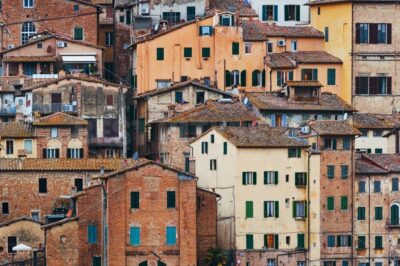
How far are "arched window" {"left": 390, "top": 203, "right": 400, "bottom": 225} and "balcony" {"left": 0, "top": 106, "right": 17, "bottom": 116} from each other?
19.5m

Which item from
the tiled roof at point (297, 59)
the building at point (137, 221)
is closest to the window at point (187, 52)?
the tiled roof at point (297, 59)

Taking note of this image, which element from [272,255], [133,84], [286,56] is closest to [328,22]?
[286,56]

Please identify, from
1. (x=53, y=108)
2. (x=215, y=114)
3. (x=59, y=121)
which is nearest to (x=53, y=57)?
(x=53, y=108)

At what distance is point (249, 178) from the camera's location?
104 metres

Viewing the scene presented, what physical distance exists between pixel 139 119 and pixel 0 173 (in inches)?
491

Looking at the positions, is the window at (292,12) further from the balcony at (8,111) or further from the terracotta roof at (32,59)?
the balcony at (8,111)

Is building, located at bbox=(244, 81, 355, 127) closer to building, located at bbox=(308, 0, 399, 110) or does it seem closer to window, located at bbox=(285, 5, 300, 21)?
building, located at bbox=(308, 0, 399, 110)

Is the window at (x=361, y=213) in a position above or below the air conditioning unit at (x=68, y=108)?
below

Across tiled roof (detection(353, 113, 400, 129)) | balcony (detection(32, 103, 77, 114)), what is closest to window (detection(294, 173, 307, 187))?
tiled roof (detection(353, 113, 400, 129))

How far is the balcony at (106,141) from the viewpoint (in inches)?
4345

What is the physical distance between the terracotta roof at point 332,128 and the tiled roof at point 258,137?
43.7 inches

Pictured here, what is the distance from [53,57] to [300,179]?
18.3 metres

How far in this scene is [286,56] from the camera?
118 metres

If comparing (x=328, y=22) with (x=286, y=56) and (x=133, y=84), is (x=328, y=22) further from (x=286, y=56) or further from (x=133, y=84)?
(x=133, y=84)
